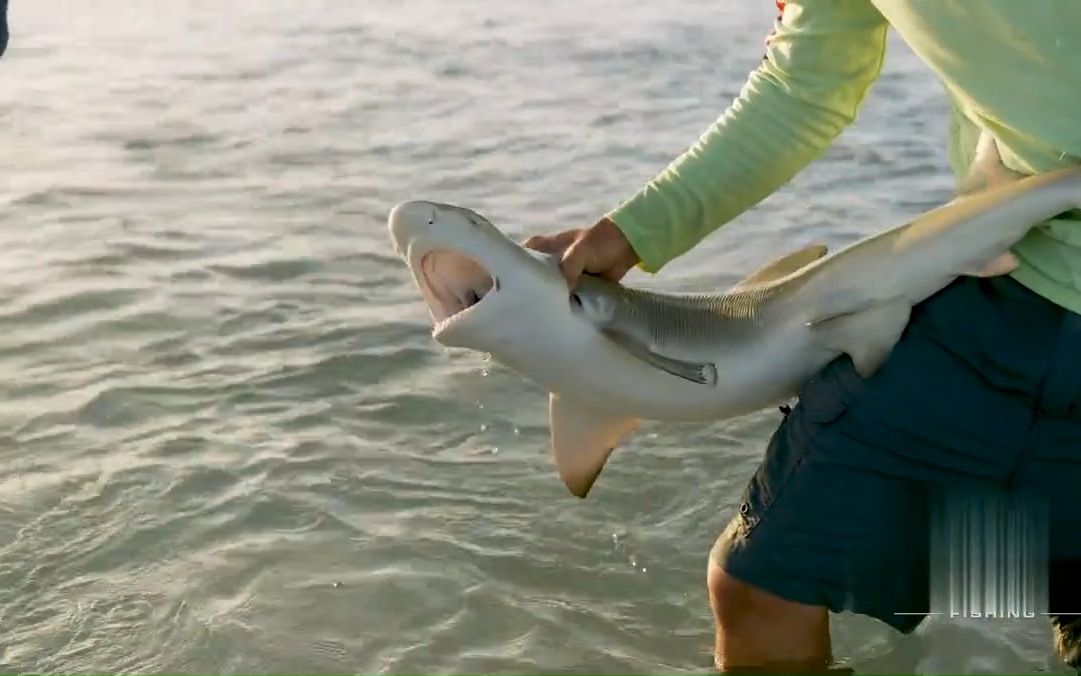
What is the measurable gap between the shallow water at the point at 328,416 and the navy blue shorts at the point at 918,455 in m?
0.99

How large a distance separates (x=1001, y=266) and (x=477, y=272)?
1.11 metres

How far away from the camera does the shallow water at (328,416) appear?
155 inches

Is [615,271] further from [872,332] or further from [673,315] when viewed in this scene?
[872,332]

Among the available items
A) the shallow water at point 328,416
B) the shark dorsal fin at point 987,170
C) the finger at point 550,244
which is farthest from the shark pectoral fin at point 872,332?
the shallow water at point 328,416

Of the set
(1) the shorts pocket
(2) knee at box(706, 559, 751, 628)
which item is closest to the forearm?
(1) the shorts pocket

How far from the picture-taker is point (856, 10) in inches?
119

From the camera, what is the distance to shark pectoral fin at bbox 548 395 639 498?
320 centimetres

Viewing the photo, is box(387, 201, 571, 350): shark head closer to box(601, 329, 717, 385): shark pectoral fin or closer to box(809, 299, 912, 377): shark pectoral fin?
box(601, 329, 717, 385): shark pectoral fin

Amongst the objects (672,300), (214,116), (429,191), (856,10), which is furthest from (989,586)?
(214,116)

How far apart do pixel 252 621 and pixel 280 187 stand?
18.9 ft

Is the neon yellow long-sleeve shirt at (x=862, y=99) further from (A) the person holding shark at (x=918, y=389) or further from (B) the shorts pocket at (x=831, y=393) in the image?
(B) the shorts pocket at (x=831, y=393)

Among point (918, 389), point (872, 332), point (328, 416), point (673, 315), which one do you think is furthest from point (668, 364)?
point (328, 416)

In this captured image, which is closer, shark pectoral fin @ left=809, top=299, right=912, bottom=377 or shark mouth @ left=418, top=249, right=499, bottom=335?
shark pectoral fin @ left=809, top=299, right=912, bottom=377

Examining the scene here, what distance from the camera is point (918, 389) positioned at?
2691mm
